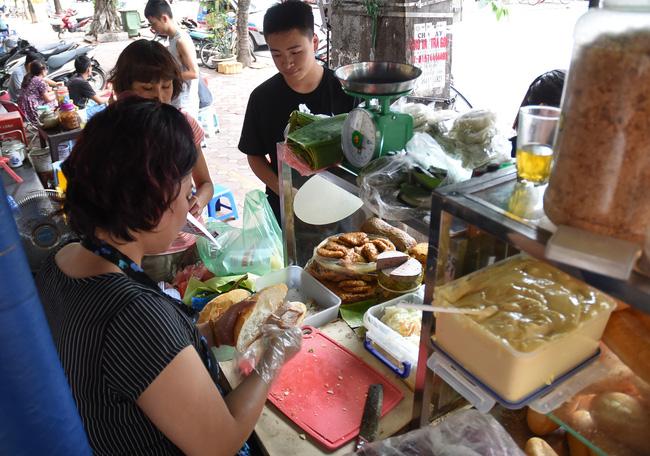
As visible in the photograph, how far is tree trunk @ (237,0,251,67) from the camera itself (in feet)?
39.3

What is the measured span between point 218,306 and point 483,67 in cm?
966

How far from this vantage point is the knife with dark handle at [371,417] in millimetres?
1568

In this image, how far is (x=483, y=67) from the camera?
33.3 feet

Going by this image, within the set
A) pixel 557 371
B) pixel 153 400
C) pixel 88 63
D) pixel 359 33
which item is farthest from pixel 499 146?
pixel 88 63

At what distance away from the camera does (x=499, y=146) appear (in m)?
1.61

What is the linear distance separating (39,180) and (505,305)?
16.0 feet

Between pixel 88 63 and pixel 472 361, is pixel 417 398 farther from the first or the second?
pixel 88 63

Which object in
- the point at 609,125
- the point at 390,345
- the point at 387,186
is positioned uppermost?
the point at 609,125

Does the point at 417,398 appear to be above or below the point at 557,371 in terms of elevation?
below

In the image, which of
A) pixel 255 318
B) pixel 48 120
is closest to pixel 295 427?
pixel 255 318

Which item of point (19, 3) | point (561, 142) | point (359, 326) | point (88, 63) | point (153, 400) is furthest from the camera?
point (19, 3)

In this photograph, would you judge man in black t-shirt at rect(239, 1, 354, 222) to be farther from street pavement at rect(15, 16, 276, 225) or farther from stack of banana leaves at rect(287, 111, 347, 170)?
street pavement at rect(15, 16, 276, 225)

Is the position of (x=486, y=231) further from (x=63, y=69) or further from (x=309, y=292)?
(x=63, y=69)

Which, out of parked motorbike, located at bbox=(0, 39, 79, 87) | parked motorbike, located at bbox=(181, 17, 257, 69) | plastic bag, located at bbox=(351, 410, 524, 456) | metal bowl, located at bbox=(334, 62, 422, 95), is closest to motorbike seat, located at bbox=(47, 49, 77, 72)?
parked motorbike, located at bbox=(0, 39, 79, 87)
